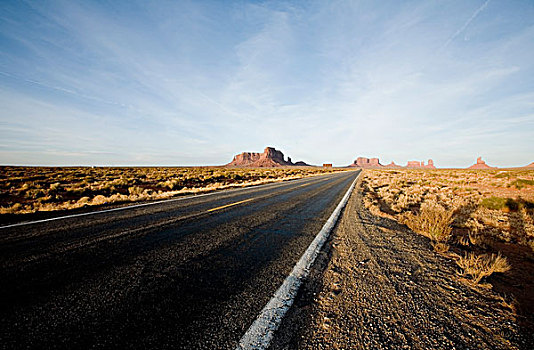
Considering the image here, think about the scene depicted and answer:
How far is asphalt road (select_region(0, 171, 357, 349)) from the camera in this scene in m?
1.66

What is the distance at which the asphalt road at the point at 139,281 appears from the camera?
5.46ft

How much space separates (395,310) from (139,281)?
2809 millimetres

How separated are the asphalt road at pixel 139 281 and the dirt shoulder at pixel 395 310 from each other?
0.49 metres

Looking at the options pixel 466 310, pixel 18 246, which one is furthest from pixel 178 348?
pixel 18 246

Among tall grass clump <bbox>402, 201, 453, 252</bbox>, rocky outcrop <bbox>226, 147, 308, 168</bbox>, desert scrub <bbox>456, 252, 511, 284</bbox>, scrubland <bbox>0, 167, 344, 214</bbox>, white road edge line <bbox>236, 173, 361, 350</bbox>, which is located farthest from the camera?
rocky outcrop <bbox>226, 147, 308, 168</bbox>

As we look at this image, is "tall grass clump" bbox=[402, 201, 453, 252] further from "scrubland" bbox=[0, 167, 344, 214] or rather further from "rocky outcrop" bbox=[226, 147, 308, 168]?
"rocky outcrop" bbox=[226, 147, 308, 168]

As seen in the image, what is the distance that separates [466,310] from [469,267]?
1131 mm

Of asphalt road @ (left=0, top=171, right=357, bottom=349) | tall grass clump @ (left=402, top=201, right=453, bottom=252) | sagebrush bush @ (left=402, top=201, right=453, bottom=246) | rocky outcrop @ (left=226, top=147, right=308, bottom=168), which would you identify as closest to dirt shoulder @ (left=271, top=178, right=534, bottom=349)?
asphalt road @ (left=0, top=171, right=357, bottom=349)

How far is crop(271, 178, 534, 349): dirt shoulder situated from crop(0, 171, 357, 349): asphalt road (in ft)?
1.60

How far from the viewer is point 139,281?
246 cm

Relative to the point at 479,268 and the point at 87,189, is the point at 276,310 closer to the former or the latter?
the point at 479,268

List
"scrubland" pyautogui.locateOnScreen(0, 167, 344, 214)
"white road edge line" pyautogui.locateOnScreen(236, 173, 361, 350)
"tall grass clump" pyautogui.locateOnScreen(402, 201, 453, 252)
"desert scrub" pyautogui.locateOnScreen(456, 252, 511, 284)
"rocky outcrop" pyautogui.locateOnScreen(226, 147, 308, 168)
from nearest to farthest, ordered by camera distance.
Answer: "white road edge line" pyautogui.locateOnScreen(236, 173, 361, 350) < "desert scrub" pyautogui.locateOnScreen(456, 252, 511, 284) < "tall grass clump" pyautogui.locateOnScreen(402, 201, 453, 252) < "scrubland" pyautogui.locateOnScreen(0, 167, 344, 214) < "rocky outcrop" pyautogui.locateOnScreen(226, 147, 308, 168)

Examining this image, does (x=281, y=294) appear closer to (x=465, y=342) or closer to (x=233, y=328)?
(x=233, y=328)

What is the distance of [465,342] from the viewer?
1632 millimetres
